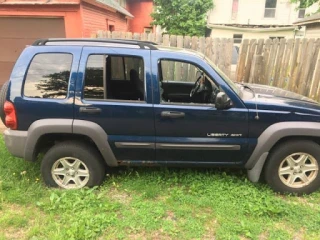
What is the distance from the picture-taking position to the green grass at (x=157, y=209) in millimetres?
2783

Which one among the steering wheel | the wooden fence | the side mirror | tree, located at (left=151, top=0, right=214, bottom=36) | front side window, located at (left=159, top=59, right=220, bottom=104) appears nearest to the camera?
the side mirror

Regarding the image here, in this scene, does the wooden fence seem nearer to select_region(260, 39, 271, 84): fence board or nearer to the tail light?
select_region(260, 39, 271, 84): fence board

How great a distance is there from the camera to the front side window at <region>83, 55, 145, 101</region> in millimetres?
3189

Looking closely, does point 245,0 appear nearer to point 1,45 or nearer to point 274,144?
point 1,45

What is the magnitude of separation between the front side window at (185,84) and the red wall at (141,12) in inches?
776

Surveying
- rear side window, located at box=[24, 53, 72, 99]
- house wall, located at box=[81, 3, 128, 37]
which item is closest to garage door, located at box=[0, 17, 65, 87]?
house wall, located at box=[81, 3, 128, 37]

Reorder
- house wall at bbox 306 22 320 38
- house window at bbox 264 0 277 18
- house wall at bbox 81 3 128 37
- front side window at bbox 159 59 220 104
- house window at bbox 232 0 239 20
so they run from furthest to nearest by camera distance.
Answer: house window at bbox 232 0 239 20, house window at bbox 264 0 277 18, house wall at bbox 306 22 320 38, house wall at bbox 81 3 128 37, front side window at bbox 159 59 220 104

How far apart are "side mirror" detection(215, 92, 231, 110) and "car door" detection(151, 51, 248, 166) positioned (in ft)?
0.20

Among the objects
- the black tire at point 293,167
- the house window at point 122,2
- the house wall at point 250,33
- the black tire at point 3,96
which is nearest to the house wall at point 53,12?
the black tire at point 3,96

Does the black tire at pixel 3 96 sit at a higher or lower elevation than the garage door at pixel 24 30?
lower

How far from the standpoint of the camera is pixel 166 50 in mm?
3289

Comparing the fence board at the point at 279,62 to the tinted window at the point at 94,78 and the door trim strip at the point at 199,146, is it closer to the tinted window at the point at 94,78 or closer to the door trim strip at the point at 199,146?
the door trim strip at the point at 199,146

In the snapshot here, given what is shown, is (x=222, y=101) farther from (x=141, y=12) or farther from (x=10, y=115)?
(x=141, y=12)

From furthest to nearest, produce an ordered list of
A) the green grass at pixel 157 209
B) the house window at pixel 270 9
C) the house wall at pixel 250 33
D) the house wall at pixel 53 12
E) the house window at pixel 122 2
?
the house window at pixel 270 9 < the house wall at pixel 250 33 < the house window at pixel 122 2 < the house wall at pixel 53 12 < the green grass at pixel 157 209
